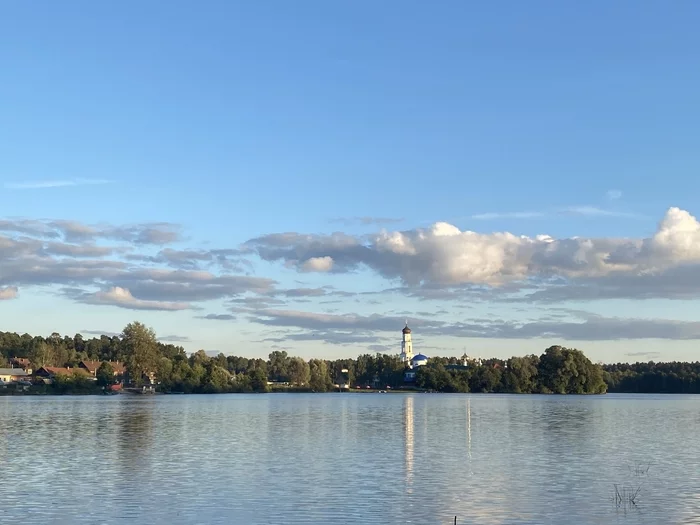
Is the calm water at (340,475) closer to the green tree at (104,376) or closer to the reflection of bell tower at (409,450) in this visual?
the reflection of bell tower at (409,450)

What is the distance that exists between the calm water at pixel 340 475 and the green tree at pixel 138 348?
108051 mm

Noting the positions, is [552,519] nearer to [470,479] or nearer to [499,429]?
[470,479]

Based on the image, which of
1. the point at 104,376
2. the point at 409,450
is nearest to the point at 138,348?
the point at 104,376

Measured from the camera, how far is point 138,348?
170000 mm

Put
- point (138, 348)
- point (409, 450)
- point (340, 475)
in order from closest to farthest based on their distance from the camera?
point (340, 475), point (409, 450), point (138, 348)

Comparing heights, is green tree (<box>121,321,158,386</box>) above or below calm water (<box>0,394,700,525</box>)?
above

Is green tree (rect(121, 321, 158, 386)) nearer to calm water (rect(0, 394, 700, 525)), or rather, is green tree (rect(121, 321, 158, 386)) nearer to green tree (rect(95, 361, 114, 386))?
green tree (rect(95, 361, 114, 386))

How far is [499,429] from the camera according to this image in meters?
64.1

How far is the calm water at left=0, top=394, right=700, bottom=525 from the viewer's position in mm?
26469

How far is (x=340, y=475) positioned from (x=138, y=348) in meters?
141

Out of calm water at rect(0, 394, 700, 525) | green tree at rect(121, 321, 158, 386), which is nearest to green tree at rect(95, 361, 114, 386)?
green tree at rect(121, 321, 158, 386)

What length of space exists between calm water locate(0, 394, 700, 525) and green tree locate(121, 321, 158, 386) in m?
108

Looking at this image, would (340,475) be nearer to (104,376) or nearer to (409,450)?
(409,450)

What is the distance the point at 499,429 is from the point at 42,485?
3959 cm
